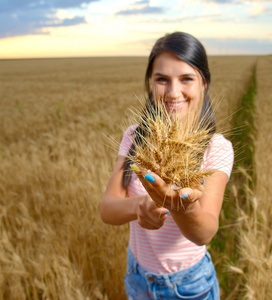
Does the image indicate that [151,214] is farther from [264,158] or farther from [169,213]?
[264,158]

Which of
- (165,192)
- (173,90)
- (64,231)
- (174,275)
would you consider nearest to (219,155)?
(173,90)

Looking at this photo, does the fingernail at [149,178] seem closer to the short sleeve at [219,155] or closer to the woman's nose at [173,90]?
the short sleeve at [219,155]

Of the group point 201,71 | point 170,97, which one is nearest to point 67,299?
point 170,97

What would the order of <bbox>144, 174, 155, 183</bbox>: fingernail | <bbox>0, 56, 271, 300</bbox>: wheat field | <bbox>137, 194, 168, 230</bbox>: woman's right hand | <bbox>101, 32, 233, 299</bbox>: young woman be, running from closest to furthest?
<bbox>144, 174, 155, 183</bbox>: fingernail, <bbox>137, 194, 168, 230</bbox>: woman's right hand, <bbox>101, 32, 233, 299</bbox>: young woman, <bbox>0, 56, 271, 300</bbox>: wheat field

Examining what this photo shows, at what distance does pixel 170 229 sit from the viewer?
127 centimetres

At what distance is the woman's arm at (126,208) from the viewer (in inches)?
34.3

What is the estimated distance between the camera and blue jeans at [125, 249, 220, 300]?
129 cm

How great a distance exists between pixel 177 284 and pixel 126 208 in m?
0.49

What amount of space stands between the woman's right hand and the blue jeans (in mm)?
497

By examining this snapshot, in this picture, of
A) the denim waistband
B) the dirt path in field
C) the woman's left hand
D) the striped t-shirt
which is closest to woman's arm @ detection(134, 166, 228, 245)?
the woman's left hand

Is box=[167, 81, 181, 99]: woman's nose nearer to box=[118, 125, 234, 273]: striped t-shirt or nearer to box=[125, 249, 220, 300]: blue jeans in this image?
box=[118, 125, 234, 273]: striped t-shirt

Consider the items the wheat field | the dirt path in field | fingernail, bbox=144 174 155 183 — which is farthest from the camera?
the dirt path in field

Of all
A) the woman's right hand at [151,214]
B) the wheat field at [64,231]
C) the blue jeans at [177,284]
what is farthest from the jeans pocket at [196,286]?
the woman's right hand at [151,214]

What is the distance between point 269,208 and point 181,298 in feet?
5.38
